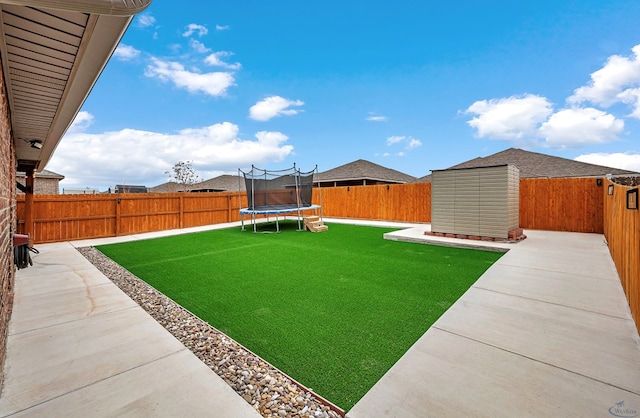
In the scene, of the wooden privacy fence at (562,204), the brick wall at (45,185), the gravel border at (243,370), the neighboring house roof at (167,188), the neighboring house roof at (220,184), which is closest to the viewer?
the gravel border at (243,370)

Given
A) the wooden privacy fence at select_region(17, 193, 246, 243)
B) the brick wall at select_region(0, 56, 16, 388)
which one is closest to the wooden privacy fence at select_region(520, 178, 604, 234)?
the brick wall at select_region(0, 56, 16, 388)

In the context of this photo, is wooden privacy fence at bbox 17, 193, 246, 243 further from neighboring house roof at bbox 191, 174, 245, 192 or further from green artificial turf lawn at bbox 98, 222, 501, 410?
neighboring house roof at bbox 191, 174, 245, 192

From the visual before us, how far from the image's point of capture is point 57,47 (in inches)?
81.9

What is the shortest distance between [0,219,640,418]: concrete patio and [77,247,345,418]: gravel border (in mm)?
91

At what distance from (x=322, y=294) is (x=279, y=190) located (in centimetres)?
742

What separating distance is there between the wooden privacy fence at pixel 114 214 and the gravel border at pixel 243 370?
6779mm

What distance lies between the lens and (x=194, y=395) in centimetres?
155

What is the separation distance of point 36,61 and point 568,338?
4979mm

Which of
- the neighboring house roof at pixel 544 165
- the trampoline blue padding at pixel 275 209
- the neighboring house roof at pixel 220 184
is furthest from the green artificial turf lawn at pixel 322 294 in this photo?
the neighboring house roof at pixel 220 184

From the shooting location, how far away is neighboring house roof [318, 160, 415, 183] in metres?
17.6

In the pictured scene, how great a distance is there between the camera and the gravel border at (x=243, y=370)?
1.46 metres

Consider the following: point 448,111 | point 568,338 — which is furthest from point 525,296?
point 448,111

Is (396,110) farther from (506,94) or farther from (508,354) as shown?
(508,354)

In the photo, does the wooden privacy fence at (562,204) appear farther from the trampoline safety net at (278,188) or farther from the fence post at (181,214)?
the fence post at (181,214)
